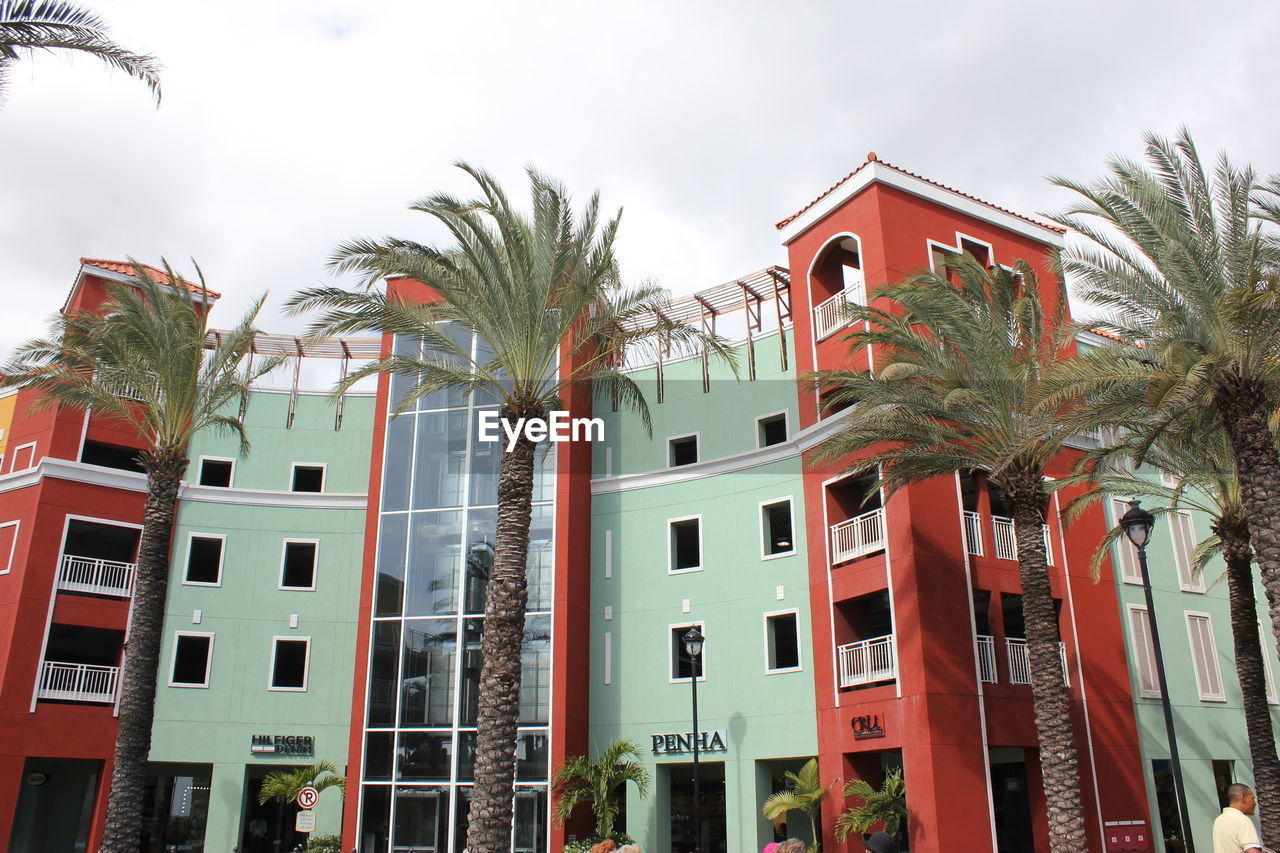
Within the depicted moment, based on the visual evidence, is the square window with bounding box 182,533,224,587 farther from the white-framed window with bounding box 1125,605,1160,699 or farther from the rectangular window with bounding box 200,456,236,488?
the white-framed window with bounding box 1125,605,1160,699

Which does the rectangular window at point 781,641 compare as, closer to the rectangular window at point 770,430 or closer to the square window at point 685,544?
the square window at point 685,544

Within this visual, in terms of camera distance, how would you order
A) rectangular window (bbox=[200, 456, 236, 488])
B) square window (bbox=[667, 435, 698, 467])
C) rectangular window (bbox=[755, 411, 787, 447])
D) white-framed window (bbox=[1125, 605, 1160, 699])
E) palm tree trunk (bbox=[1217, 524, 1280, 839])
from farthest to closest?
rectangular window (bbox=[200, 456, 236, 488]) < square window (bbox=[667, 435, 698, 467]) < rectangular window (bbox=[755, 411, 787, 447]) < white-framed window (bbox=[1125, 605, 1160, 699]) < palm tree trunk (bbox=[1217, 524, 1280, 839])

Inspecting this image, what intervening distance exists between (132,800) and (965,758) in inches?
688

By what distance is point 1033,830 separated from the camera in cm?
2320

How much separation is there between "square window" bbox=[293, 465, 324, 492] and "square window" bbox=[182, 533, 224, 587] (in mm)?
3012

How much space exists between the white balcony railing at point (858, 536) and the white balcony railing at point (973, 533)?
2042 millimetres

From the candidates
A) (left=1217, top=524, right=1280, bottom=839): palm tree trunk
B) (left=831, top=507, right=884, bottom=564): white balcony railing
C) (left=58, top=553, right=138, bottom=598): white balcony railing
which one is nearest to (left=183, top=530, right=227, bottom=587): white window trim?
(left=58, top=553, right=138, bottom=598): white balcony railing

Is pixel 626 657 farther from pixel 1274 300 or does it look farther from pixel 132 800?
pixel 1274 300

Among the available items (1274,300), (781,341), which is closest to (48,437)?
(781,341)

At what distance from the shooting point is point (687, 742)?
27438 mm

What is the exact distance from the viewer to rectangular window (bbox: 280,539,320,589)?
1283 inches

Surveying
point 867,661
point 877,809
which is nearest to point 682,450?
point 867,661

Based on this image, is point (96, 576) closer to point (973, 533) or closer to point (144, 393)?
point (144, 393)

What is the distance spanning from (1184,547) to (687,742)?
52.0 feet
